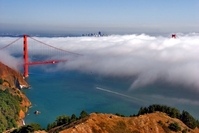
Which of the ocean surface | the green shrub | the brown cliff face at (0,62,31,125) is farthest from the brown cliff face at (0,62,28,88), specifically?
the green shrub

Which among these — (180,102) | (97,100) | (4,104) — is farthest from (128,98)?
(4,104)

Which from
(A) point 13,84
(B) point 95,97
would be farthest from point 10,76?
(B) point 95,97

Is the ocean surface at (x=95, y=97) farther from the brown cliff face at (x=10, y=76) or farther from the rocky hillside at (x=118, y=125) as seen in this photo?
the rocky hillside at (x=118, y=125)

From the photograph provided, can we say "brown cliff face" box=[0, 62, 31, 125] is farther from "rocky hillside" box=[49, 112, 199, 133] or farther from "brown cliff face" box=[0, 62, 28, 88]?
"rocky hillside" box=[49, 112, 199, 133]

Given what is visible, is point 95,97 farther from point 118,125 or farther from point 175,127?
point 118,125

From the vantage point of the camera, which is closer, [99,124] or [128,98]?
[99,124]

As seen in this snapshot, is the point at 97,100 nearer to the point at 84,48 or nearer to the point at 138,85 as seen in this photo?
the point at 138,85

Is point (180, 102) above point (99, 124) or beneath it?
beneath
